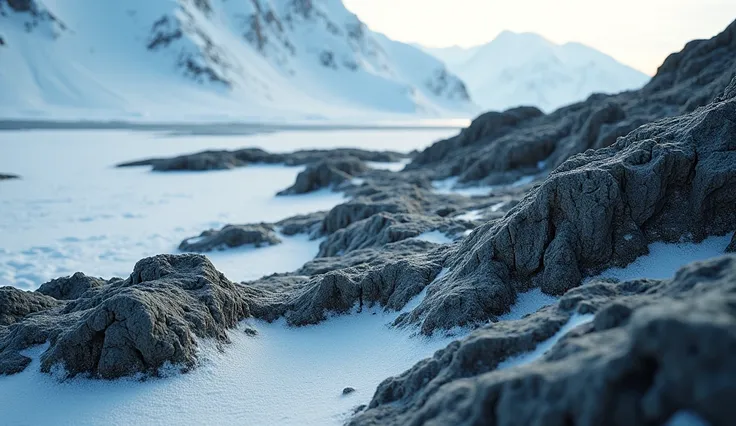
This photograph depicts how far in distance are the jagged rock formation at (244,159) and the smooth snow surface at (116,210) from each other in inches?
47.7

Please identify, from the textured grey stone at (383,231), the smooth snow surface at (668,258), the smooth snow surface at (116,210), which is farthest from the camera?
the smooth snow surface at (116,210)

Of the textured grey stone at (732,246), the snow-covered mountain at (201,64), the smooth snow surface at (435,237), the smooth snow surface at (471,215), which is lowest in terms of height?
→ the smooth snow surface at (435,237)

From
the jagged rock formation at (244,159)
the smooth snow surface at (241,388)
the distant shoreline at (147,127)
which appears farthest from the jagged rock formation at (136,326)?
the distant shoreline at (147,127)

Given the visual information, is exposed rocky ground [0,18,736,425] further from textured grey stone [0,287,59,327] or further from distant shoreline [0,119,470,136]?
distant shoreline [0,119,470,136]

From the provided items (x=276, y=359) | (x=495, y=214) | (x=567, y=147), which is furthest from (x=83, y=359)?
(x=567, y=147)

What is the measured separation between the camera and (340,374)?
23.1 feet

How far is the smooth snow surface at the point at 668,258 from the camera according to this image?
6.91 metres

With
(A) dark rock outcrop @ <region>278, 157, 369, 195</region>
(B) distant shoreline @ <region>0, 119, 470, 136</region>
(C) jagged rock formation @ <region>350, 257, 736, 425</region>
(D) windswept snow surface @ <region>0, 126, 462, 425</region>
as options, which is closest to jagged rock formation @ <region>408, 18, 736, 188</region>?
(A) dark rock outcrop @ <region>278, 157, 369, 195</region>

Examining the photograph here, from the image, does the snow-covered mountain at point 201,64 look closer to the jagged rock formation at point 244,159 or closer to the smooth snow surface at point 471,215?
the jagged rock formation at point 244,159

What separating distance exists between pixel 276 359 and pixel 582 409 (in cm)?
500

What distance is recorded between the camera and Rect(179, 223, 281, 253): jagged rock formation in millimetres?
15586

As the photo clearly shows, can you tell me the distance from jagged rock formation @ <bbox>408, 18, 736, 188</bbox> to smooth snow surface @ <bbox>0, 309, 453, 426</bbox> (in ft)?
46.1

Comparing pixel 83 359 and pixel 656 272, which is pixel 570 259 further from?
pixel 83 359

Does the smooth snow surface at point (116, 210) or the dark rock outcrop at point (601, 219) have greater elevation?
the dark rock outcrop at point (601, 219)
